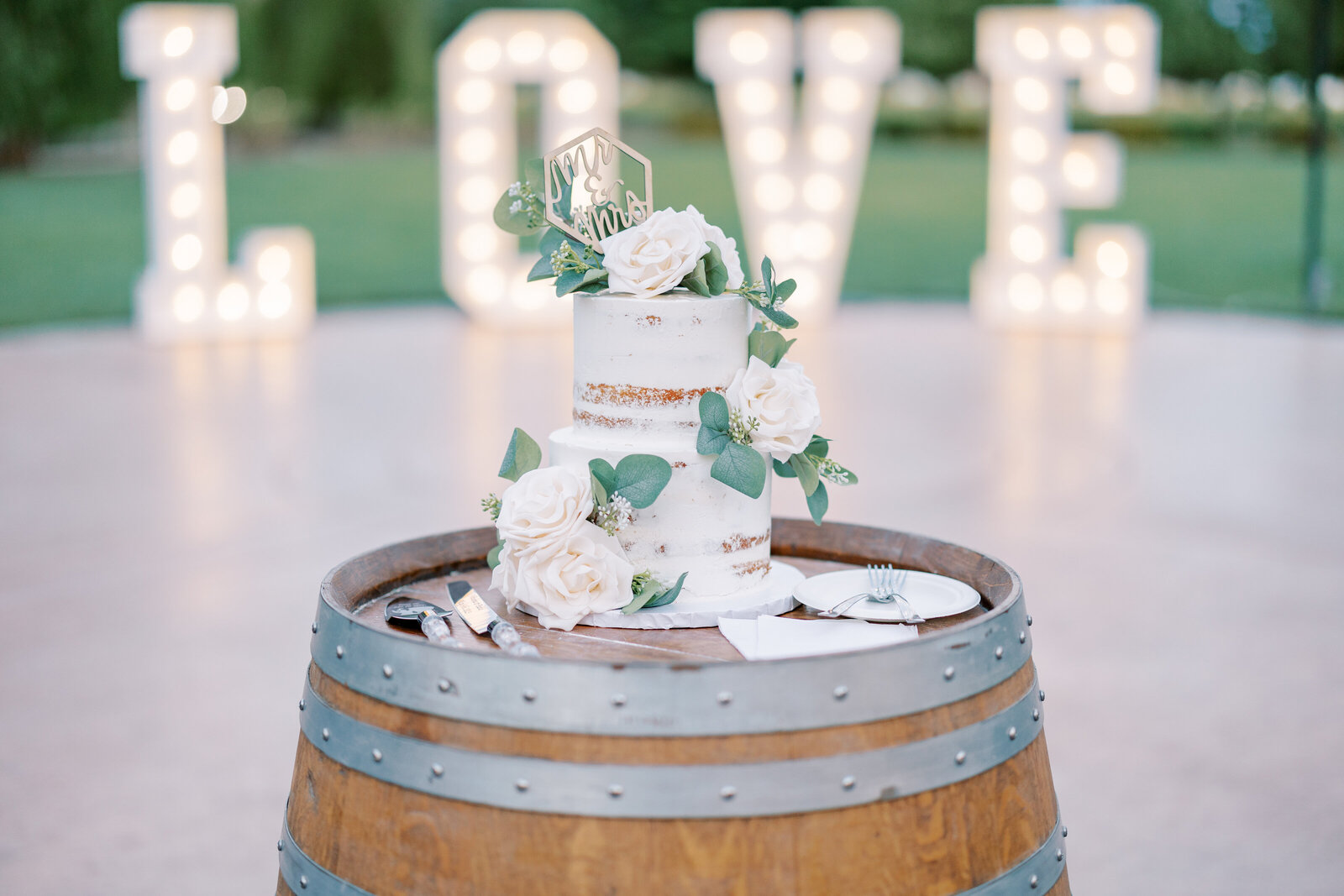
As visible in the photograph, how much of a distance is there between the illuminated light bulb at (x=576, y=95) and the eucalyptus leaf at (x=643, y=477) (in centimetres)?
830

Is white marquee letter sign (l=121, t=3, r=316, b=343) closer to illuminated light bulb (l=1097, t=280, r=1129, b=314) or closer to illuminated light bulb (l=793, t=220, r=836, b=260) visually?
illuminated light bulb (l=793, t=220, r=836, b=260)

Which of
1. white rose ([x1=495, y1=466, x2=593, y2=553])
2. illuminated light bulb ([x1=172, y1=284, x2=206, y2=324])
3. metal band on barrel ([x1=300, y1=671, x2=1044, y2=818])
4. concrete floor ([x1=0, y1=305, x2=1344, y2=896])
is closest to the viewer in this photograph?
metal band on barrel ([x1=300, y1=671, x2=1044, y2=818])

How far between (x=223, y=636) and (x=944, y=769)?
9.40 feet

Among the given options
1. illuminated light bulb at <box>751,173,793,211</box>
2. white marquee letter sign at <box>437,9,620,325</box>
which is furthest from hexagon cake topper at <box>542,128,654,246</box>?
illuminated light bulb at <box>751,173,793,211</box>

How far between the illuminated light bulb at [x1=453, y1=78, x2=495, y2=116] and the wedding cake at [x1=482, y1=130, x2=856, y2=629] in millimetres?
8073

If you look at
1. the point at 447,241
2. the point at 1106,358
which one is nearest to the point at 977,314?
the point at 1106,358

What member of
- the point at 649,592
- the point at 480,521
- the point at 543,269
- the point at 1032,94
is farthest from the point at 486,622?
the point at 1032,94

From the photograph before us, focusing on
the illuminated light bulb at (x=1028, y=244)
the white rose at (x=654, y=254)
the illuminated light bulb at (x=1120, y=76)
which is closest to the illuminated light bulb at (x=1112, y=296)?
the illuminated light bulb at (x=1028, y=244)

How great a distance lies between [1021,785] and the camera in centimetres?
155

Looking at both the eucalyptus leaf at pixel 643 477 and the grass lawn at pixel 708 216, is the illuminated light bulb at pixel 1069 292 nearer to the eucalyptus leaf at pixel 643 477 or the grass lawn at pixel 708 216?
the grass lawn at pixel 708 216

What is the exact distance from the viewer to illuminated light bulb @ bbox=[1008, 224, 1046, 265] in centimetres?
988

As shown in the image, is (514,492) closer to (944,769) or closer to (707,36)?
(944,769)

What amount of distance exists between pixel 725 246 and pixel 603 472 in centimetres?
32

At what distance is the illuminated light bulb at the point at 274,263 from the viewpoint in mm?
9523
